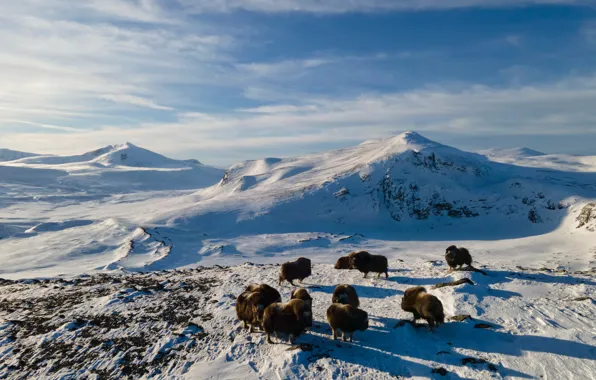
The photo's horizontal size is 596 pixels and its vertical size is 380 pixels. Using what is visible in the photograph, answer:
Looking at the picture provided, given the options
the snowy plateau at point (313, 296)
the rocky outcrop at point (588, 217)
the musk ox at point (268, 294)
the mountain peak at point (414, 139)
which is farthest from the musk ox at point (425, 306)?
the mountain peak at point (414, 139)

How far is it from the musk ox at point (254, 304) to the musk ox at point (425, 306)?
17.9 feet

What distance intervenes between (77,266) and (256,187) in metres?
60.1

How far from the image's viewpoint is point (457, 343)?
12008 mm

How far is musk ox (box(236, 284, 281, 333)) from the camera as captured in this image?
44.8ft

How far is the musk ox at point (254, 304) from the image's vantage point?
13.7 m

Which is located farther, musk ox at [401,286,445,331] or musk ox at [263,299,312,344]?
musk ox at [401,286,445,331]

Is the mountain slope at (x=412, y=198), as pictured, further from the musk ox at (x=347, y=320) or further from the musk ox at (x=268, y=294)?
the musk ox at (x=347, y=320)

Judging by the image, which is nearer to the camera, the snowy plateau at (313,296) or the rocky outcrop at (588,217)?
the snowy plateau at (313,296)

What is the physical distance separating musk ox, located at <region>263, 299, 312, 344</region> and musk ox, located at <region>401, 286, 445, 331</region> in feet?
13.7

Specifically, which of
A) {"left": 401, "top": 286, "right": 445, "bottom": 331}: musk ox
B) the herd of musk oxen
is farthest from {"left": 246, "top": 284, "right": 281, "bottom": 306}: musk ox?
{"left": 401, "top": 286, "right": 445, "bottom": 331}: musk ox

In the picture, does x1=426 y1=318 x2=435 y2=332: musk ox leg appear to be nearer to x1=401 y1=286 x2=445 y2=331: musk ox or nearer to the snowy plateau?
x1=401 y1=286 x2=445 y2=331: musk ox

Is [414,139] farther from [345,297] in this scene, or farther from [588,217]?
[345,297]

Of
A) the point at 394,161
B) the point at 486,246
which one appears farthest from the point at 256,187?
the point at 486,246

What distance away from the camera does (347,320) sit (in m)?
12.3
